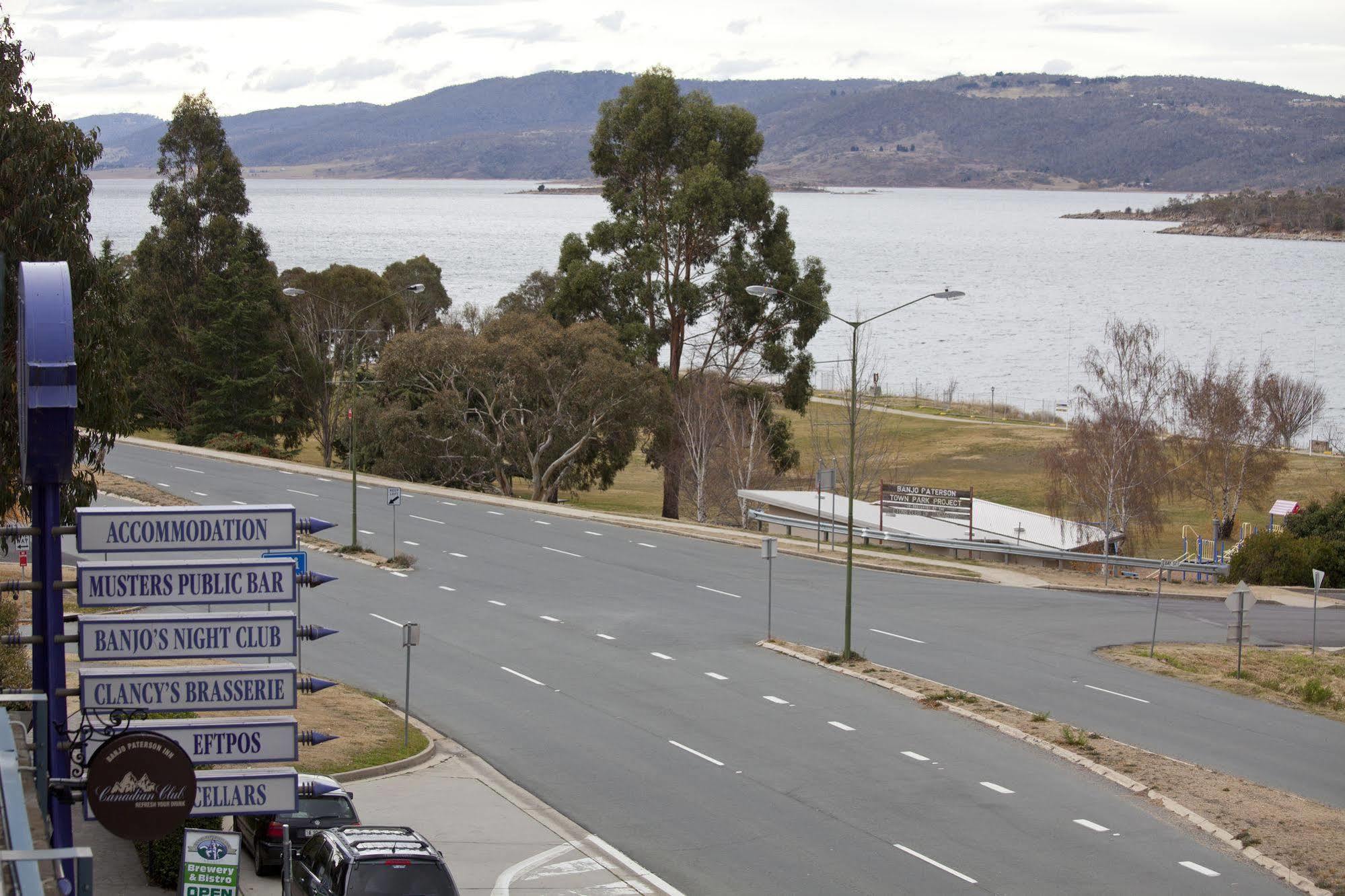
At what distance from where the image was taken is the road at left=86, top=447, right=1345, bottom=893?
1808cm

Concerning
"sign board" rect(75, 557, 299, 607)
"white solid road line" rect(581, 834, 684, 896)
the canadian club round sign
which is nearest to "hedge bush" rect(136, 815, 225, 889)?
"sign board" rect(75, 557, 299, 607)

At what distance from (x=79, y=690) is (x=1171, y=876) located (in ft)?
42.5

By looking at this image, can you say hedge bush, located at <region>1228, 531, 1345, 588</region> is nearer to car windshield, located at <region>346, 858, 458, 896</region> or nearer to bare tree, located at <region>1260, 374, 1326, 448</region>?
bare tree, located at <region>1260, 374, 1326, 448</region>

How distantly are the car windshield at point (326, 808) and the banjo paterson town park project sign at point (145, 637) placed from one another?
5.06 meters

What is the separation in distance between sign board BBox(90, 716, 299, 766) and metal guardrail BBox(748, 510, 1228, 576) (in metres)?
32.9

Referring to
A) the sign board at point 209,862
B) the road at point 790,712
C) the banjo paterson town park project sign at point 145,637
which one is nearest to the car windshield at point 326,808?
the road at point 790,712

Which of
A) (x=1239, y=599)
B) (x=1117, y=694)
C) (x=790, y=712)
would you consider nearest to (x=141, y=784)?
(x=790, y=712)

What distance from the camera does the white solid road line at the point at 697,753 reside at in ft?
72.2

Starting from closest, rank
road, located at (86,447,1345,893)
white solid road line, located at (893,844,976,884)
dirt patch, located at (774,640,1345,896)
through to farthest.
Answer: white solid road line, located at (893,844,976,884)
road, located at (86,447,1345,893)
dirt patch, located at (774,640,1345,896)

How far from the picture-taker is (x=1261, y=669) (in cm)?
3078

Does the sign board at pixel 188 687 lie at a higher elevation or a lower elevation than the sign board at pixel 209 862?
higher

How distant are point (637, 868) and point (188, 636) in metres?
8.00

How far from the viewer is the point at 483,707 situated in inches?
990

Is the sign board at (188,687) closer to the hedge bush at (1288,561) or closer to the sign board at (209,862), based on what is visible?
the sign board at (209,862)
